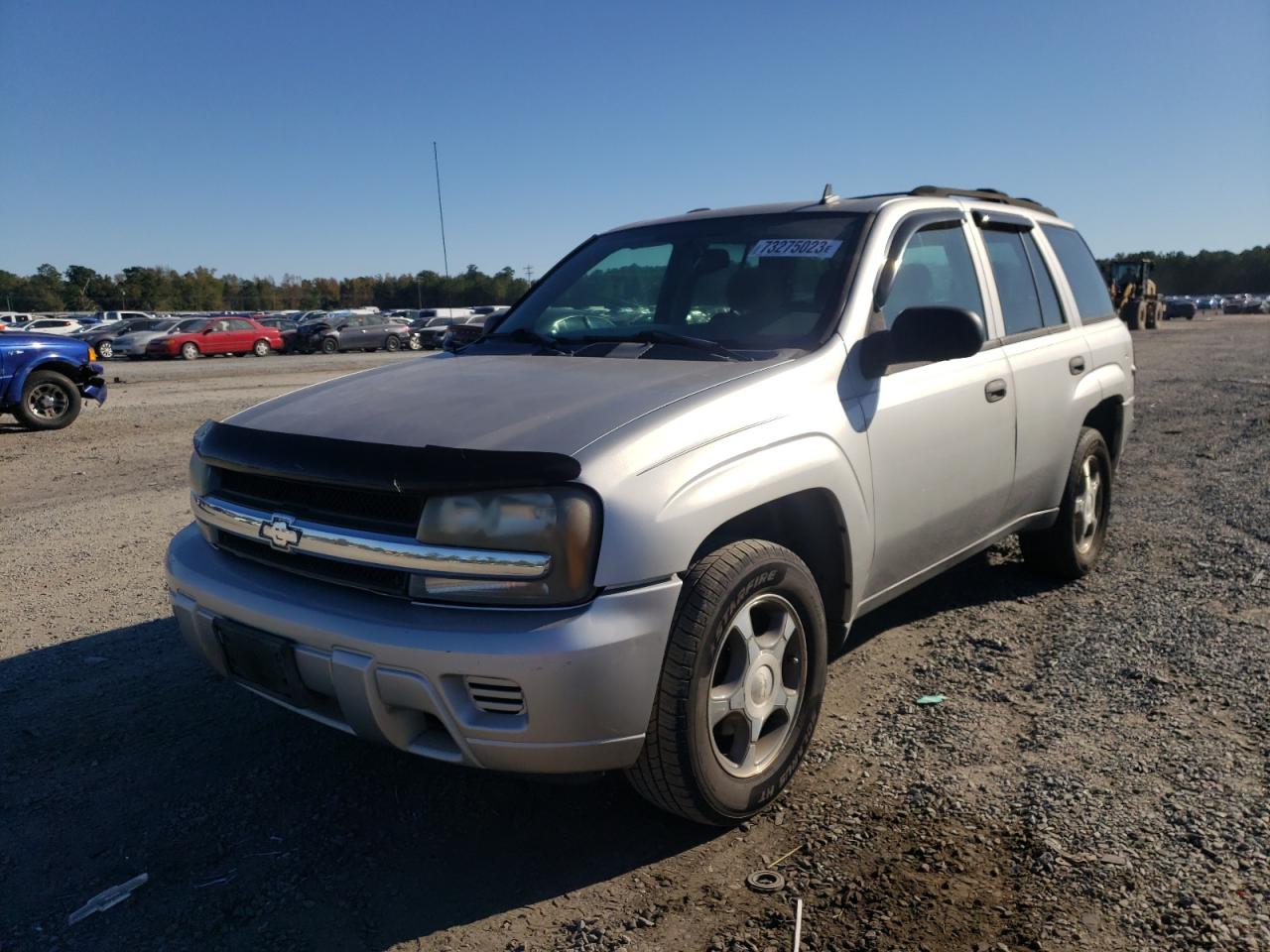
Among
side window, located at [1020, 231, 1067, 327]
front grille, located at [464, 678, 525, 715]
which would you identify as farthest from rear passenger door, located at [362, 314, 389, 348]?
front grille, located at [464, 678, 525, 715]

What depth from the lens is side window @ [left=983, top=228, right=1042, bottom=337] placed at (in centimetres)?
420

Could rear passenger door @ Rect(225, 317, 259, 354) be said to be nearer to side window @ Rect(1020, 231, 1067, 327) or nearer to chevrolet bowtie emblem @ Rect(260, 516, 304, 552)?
side window @ Rect(1020, 231, 1067, 327)

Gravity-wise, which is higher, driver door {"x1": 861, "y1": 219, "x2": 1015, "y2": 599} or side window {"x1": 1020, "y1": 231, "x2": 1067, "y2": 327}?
side window {"x1": 1020, "y1": 231, "x2": 1067, "y2": 327}

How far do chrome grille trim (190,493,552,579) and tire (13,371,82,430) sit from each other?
11147 mm

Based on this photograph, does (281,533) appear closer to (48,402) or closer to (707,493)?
(707,493)

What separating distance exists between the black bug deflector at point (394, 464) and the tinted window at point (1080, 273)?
370 cm

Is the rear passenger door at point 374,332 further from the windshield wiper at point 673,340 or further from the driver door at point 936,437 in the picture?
the driver door at point 936,437

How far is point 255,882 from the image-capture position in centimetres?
257

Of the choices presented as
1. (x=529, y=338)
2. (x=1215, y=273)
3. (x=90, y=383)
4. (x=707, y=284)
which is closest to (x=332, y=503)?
(x=529, y=338)

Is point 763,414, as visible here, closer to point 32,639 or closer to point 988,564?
point 988,564

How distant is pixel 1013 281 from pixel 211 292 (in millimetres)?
92249

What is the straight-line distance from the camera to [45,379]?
39.4ft

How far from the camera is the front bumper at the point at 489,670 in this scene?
2.24m

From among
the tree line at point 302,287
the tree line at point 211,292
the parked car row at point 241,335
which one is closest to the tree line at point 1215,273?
the tree line at point 302,287
